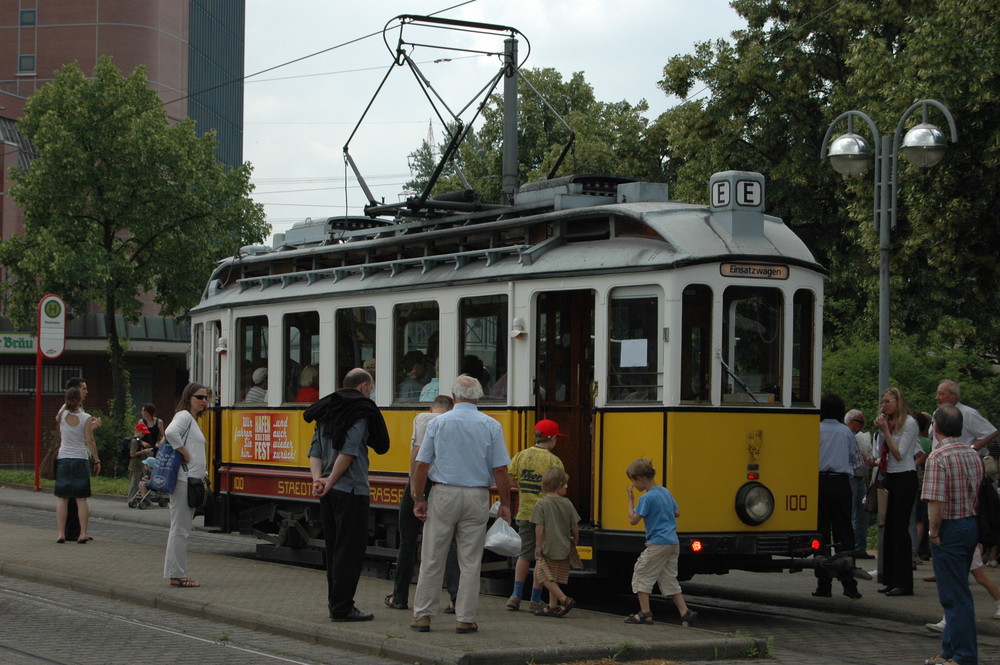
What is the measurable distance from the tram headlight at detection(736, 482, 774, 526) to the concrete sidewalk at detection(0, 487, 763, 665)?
1.09 metres

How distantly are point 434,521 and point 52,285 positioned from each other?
86.1ft

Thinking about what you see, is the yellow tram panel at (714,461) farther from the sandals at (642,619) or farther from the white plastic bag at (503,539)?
the white plastic bag at (503,539)

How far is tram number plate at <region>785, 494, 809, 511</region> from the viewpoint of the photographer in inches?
439

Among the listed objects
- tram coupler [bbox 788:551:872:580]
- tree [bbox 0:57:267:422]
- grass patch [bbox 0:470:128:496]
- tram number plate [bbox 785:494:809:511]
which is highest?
tree [bbox 0:57:267:422]

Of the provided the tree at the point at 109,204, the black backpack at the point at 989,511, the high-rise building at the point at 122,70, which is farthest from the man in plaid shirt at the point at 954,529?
the high-rise building at the point at 122,70

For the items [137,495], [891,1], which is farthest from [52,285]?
[891,1]

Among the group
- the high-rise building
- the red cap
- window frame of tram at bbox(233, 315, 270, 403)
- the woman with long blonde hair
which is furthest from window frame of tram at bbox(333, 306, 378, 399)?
the high-rise building

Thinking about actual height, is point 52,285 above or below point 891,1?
below

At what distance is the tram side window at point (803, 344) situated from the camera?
1141 centimetres

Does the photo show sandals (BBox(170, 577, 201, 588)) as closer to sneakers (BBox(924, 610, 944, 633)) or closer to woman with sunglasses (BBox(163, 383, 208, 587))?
woman with sunglasses (BBox(163, 383, 208, 587))

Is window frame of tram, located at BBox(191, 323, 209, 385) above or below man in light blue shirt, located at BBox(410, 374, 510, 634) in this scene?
above

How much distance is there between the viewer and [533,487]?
1088 cm

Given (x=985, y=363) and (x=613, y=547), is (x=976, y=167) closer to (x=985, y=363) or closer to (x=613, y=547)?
(x=985, y=363)

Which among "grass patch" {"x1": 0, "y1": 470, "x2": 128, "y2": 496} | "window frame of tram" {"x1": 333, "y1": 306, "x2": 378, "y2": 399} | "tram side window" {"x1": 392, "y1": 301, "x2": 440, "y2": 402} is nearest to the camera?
"tram side window" {"x1": 392, "y1": 301, "x2": 440, "y2": 402}
